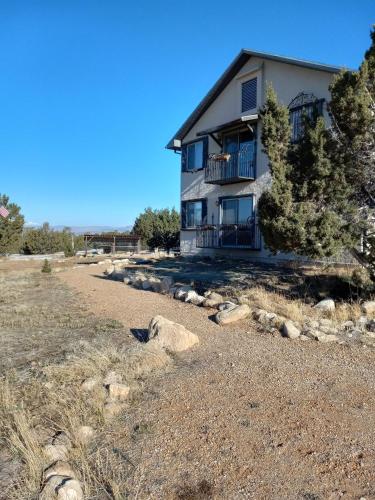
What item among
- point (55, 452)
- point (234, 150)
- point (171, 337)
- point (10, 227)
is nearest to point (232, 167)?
point (234, 150)

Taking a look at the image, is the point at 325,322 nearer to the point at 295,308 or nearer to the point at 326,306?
the point at 295,308

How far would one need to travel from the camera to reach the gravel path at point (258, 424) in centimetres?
327

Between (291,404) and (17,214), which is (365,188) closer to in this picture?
(291,404)

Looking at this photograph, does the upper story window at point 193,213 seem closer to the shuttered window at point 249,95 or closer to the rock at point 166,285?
the shuttered window at point 249,95

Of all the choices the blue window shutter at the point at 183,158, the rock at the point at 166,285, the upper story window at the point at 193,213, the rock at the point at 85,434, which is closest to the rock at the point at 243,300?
the rock at the point at 166,285

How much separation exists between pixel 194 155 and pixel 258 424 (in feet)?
62.0

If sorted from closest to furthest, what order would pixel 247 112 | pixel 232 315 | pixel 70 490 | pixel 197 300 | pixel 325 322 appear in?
1. pixel 70 490
2. pixel 325 322
3. pixel 232 315
4. pixel 197 300
5. pixel 247 112

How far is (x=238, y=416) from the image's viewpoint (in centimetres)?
429

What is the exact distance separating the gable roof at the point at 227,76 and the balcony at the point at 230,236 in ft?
18.9

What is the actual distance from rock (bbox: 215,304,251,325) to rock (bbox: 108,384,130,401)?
3409mm

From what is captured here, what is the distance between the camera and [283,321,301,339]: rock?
7000 mm

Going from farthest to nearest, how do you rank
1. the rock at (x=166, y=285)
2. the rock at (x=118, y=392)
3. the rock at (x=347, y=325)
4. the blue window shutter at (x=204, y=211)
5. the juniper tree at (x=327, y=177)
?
1. the blue window shutter at (x=204, y=211)
2. the rock at (x=166, y=285)
3. the juniper tree at (x=327, y=177)
4. the rock at (x=347, y=325)
5. the rock at (x=118, y=392)

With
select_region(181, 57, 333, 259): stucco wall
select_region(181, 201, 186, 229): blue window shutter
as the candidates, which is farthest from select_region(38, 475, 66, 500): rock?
select_region(181, 201, 186, 229): blue window shutter

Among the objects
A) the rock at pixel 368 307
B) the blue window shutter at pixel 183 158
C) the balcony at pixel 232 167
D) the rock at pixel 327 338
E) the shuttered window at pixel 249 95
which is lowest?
the rock at pixel 327 338
